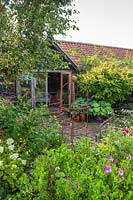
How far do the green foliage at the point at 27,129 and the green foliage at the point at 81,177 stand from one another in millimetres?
781

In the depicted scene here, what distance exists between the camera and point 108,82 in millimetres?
14375

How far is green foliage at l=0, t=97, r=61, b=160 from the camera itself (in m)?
3.51

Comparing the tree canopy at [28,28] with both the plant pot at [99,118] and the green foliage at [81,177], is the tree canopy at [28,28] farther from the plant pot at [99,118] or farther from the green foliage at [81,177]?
the plant pot at [99,118]

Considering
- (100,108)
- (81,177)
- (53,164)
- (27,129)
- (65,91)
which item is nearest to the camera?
(81,177)

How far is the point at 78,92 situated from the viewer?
16.6m

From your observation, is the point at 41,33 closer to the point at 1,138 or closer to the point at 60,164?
the point at 1,138

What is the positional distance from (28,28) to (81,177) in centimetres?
578

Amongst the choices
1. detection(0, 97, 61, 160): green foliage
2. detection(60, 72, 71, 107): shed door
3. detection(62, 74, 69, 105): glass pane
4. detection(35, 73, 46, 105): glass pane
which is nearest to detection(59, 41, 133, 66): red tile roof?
detection(60, 72, 71, 107): shed door

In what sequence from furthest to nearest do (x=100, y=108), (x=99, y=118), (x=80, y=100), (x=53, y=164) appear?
(x=80, y=100)
(x=100, y=108)
(x=99, y=118)
(x=53, y=164)

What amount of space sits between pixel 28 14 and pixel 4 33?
83 cm

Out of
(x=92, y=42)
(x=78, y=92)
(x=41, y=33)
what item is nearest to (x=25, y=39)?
(x=41, y=33)

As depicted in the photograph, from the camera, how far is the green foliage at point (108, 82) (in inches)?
573

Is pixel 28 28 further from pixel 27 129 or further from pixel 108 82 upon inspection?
pixel 108 82

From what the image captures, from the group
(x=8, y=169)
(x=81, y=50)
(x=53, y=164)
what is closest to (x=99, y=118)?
(x=81, y=50)
